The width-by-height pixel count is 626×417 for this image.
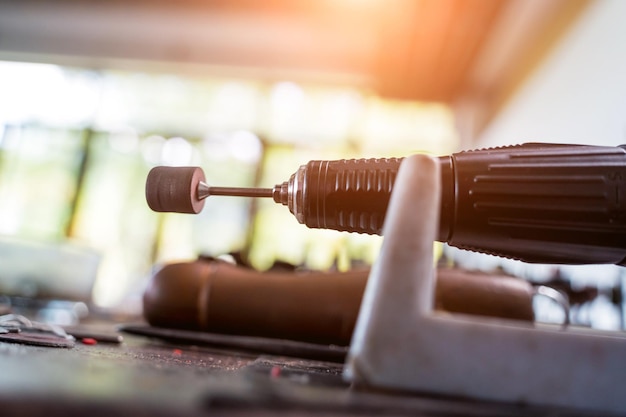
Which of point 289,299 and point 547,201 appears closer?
point 547,201

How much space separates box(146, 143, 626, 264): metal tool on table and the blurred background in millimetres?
2848

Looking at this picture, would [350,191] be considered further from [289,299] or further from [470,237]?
[289,299]

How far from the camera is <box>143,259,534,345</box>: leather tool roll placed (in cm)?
47

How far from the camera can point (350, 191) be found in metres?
0.29

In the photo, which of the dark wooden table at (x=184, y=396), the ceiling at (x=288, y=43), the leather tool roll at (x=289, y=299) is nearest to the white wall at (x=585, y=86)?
the ceiling at (x=288, y=43)

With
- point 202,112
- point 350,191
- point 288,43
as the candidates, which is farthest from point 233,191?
point 202,112

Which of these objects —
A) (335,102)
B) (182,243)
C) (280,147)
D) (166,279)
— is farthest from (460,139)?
(166,279)

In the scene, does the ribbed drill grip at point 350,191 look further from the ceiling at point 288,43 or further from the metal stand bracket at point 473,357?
the ceiling at point 288,43

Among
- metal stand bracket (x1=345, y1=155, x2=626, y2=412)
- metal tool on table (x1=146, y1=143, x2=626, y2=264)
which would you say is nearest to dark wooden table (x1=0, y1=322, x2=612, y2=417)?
metal stand bracket (x1=345, y1=155, x2=626, y2=412)

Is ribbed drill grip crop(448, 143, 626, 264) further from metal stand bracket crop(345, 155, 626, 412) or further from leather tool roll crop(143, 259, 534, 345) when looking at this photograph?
leather tool roll crop(143, 259, 534, 345)

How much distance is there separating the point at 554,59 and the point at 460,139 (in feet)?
4.98

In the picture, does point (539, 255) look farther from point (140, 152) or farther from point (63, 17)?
point (63, 17)

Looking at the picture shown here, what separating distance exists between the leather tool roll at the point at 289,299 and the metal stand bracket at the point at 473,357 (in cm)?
25

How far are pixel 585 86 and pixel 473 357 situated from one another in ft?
6.61
